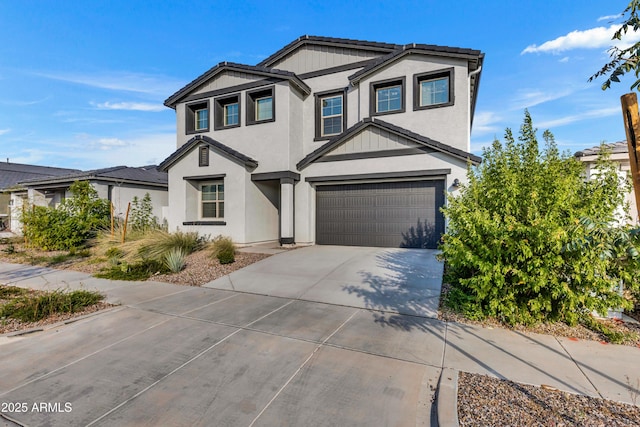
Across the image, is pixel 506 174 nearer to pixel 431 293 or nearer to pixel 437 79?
pixel 431 293

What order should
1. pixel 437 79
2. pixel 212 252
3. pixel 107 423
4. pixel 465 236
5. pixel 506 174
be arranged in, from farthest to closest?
1. pixel 437 79
2. pixel 212 252
3. pixel 465 236
4. pixel 506 174
5. pixel 107 423

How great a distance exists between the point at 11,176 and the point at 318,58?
30.1m

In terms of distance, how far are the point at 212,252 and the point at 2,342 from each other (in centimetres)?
544

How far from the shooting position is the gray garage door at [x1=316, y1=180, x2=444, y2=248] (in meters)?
10.1

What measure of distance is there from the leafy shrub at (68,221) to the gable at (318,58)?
33.4ft

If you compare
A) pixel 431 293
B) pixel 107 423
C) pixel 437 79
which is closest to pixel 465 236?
pixel 431 293

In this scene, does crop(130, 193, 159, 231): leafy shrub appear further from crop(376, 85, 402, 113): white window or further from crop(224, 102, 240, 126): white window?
crop(376, 85, 402, 113): white window

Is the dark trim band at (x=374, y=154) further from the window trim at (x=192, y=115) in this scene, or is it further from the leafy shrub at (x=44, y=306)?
the leafy shrub at (x=44, y=306)

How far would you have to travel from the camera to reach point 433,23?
1201cm

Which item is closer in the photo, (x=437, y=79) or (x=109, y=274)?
(x=109, y=274)

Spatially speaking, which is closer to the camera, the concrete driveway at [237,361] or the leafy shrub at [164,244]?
the concrete driveway at [237,361]

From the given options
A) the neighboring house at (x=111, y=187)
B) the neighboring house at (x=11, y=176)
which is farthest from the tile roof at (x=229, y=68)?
the neighboring house at (x=11, y=176)

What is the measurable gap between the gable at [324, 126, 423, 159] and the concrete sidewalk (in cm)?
679

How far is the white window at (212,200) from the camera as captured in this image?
12484mm
